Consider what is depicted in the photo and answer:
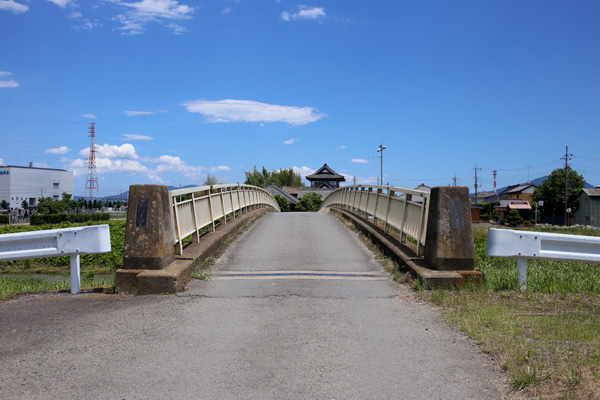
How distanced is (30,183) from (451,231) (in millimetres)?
115868

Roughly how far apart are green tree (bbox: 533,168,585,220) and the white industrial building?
95.6 m

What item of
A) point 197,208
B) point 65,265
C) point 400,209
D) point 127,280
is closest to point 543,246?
point 400,209

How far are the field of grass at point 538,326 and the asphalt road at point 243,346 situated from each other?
0.20 metres

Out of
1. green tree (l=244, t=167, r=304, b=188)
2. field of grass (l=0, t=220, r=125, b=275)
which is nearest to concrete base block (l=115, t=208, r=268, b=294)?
field of grass (l=0, t=220, r=125, b=275)

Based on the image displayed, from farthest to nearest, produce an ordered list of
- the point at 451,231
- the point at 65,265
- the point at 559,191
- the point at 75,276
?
the point at 559,191
the point at 65,265
the point at 451,231
the point at 75,276

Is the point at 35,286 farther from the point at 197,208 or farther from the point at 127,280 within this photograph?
the point at 197,208

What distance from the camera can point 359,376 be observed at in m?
3.66

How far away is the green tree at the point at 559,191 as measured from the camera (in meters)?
75.6

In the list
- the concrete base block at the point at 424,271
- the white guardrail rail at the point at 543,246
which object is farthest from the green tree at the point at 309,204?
the white guardrail rail at the point at 543,246

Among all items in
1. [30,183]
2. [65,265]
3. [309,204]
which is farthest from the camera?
[30,183]

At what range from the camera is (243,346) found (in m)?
4.32

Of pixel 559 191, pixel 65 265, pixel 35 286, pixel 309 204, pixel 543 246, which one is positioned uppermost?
pixel 559 191

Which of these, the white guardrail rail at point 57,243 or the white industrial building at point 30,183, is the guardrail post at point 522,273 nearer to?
the white guardrail rail at point 57,243

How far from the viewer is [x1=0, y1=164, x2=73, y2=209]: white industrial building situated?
101m
